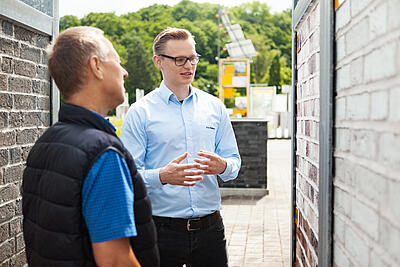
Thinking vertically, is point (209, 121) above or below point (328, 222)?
above

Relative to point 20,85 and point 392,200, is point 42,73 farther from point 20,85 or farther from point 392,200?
point 392,200

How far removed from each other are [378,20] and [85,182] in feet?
3.31

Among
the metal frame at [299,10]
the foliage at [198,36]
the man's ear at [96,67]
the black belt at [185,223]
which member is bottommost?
the black belt at [185,223]

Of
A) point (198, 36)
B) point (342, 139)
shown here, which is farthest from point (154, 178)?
point (198, 36)

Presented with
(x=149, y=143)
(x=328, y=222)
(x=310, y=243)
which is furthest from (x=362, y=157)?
(x=149, y=143)

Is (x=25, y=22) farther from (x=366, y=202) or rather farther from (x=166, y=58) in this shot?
(x=366, y=202)

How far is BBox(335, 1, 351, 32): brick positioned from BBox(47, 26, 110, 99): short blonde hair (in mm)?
874

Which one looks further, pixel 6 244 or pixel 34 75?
pixel 34 75

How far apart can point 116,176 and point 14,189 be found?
1.75 meters

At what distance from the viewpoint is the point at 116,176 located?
1.58 meters

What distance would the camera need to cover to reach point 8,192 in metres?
2.99

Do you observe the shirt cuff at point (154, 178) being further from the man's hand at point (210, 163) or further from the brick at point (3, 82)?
the brick at point (3, 82)

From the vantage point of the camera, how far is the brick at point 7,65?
2.88m

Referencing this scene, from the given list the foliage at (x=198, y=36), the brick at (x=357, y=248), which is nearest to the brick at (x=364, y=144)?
the brick at (x=357, y=248)
